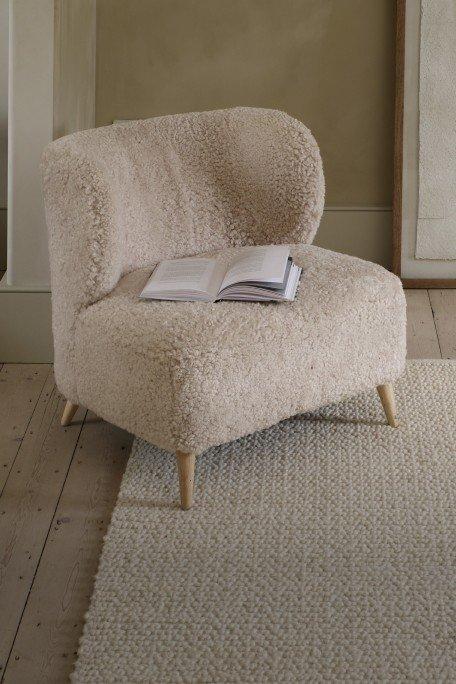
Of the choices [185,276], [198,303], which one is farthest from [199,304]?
[185,276]

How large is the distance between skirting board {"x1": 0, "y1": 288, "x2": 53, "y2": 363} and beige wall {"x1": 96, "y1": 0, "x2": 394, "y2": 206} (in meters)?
0.97

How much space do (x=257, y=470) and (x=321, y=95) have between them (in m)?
1.71

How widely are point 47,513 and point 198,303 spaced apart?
547mm

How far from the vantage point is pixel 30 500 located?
6.78 ft

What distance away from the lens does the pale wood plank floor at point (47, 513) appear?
1.62 metres

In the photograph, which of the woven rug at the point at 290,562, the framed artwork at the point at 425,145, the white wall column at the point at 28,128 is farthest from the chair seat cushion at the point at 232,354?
the framed artwork at the point at 425,145

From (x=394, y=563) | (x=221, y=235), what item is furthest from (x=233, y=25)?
(x=394, y=563)

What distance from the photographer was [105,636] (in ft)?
5.26

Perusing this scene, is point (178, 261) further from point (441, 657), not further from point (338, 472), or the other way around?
point (441, 657)

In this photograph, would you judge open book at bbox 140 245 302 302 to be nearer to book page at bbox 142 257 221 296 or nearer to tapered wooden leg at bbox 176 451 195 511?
book page at bbox 142 257 221 296

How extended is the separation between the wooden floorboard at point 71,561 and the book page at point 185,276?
16.6 inches

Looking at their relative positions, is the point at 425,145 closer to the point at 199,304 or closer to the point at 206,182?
the point at 206,182

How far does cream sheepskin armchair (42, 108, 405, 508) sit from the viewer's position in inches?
76.2

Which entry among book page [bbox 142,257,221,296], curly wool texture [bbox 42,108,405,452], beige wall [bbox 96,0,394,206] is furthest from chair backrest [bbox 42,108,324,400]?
beige wall [bbox 96,0,394,206]
